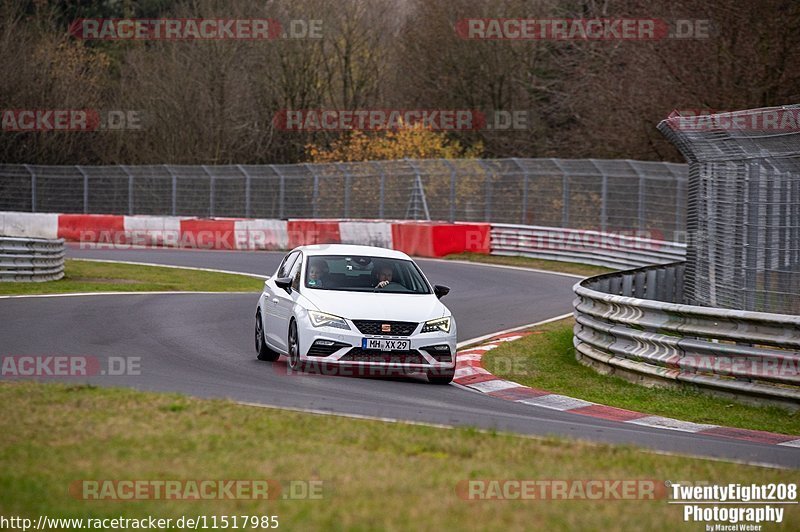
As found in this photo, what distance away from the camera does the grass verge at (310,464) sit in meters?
5.85

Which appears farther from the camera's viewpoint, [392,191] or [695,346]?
[392,191]

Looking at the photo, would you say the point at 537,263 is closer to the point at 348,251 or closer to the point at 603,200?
the point at 603,200

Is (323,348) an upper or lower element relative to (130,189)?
lower

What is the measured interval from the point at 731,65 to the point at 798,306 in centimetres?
2287

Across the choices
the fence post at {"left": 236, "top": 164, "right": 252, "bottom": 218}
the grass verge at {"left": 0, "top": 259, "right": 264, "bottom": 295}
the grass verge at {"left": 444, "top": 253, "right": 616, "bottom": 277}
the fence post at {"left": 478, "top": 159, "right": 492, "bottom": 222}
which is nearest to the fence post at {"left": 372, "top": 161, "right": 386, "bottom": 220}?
the fence post at {"left": 478, "top": 159, "right": 492, "bottom": 222}

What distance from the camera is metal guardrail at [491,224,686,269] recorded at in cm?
2903

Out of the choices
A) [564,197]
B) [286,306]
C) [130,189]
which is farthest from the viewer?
[130,189]

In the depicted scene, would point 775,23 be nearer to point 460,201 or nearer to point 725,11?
point 725,11

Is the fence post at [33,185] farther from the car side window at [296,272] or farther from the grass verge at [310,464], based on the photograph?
the grass verge at [310,464]

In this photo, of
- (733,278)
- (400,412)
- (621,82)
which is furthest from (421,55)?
(400,412)

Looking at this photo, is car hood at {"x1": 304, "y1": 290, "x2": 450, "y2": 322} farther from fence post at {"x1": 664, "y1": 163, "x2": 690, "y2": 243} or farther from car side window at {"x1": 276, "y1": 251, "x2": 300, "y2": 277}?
fence post at {"x1": 664, "y1": 163, "x2": 690, "y2": 243}

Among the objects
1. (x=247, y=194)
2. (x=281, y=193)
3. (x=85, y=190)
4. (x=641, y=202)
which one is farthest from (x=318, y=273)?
(x=85, y=190)

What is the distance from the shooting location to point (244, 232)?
127 feet

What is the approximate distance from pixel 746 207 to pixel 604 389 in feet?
10.6
